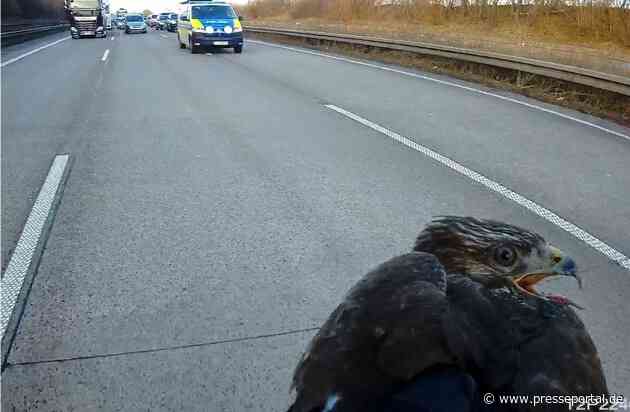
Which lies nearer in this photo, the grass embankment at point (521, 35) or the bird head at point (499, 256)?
the bird head at point (499, 256)

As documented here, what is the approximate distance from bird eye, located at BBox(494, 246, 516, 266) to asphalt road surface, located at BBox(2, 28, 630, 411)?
4.57 ft

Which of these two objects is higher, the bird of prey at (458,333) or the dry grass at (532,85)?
the bird of prey at (458,333)

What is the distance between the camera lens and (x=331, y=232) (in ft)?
15.9

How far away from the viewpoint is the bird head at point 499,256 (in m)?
1.82

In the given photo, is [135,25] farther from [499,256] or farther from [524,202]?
[499,256]

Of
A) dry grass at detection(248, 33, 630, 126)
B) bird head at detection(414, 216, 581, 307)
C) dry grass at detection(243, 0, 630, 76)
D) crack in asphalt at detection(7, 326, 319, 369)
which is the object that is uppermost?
dry grass at detection(243, 0, 630, 76)

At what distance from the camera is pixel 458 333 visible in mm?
1450

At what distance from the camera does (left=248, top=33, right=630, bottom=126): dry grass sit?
10355mm

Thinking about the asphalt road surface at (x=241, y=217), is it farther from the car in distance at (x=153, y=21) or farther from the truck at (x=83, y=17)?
the car in distance at (x=153, y=21)

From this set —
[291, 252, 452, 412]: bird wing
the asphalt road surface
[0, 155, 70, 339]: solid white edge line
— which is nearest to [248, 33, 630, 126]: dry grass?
the asphalt road surface

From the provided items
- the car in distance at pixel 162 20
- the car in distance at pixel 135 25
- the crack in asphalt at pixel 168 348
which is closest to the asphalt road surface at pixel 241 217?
the crack in asphalt at pixel 168 348

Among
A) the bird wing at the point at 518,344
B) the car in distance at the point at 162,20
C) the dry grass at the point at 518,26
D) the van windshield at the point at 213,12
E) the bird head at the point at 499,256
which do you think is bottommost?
the bird wing at the point at 518,344

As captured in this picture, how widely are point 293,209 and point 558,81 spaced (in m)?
8.91

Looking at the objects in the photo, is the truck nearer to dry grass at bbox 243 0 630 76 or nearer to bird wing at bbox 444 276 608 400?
dry grass at bbox 243 0 630 76
